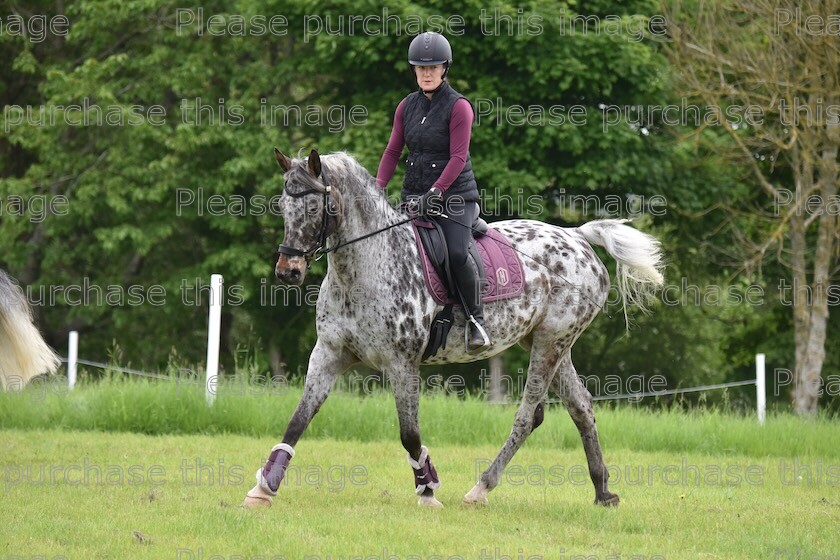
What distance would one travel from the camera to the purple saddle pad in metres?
8.02

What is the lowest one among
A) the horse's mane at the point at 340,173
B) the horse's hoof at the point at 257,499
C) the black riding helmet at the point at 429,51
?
the horse's hoof at the point at 257,499

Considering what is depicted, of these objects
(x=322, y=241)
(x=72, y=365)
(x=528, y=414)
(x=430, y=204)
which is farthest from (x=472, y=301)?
(x=72, y=365)

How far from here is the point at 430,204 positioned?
26.1 ft

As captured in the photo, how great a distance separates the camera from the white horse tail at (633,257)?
9258 mm

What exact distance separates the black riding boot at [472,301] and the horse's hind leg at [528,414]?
0.80 metres

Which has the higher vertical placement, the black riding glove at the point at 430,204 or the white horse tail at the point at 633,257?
the black riding glove at the point at 430,204

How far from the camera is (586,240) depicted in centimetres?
954

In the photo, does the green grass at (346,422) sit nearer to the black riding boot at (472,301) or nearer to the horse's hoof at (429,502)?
the horse's hoof at (429,502)

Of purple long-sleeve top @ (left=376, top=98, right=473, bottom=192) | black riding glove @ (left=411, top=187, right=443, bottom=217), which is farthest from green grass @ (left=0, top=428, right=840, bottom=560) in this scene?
purple long-sleeve top @ (left=376, top=98, right=473, bottom=192)

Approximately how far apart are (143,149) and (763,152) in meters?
13.8

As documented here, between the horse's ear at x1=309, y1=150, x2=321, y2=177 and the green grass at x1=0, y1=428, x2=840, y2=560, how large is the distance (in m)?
2.35

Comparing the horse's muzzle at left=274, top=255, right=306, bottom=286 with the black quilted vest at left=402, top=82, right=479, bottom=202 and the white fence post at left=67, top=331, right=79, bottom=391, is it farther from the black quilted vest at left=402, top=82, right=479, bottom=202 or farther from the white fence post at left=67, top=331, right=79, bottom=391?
the white fence post at left=67, top=331, right=79, bottom=391

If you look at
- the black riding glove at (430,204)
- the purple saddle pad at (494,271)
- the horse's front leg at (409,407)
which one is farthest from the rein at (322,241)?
the horse's front leg at (409,407)

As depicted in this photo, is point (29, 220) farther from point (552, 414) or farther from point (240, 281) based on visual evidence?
point (552, 414)
